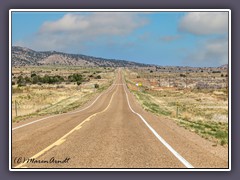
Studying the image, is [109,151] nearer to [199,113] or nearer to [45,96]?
[199,113]

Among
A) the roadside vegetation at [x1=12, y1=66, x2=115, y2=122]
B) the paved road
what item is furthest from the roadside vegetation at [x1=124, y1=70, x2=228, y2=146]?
the roadside vegetation at [x1=12, y1=66, x2=115, y2=122]

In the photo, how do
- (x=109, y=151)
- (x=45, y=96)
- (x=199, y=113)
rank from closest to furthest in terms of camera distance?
(x=109, y=151) → (x=199, y=113) → (x=45, y=96)

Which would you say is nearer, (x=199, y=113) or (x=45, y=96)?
(x=199, y=113)

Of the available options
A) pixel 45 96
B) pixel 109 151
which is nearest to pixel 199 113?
pixel 45 96

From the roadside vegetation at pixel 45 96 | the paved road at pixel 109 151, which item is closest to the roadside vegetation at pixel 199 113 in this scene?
the paved road at pixel 109 151

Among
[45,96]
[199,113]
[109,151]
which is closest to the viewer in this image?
[109,151]

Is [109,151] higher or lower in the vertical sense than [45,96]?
lower

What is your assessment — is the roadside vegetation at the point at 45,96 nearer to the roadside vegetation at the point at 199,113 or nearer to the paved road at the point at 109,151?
the paved road at the point at 109,151

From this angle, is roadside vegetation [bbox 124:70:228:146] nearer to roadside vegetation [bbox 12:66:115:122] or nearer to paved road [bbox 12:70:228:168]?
paved road [bbox 12:70:228:168]

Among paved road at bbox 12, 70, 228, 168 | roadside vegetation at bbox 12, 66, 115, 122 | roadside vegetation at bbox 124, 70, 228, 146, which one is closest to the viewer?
paved road at bbox 12, 70, 228, 168

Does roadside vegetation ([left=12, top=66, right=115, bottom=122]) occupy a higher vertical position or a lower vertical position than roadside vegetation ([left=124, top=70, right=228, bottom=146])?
higher

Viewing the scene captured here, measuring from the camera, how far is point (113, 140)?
43.6 ft
